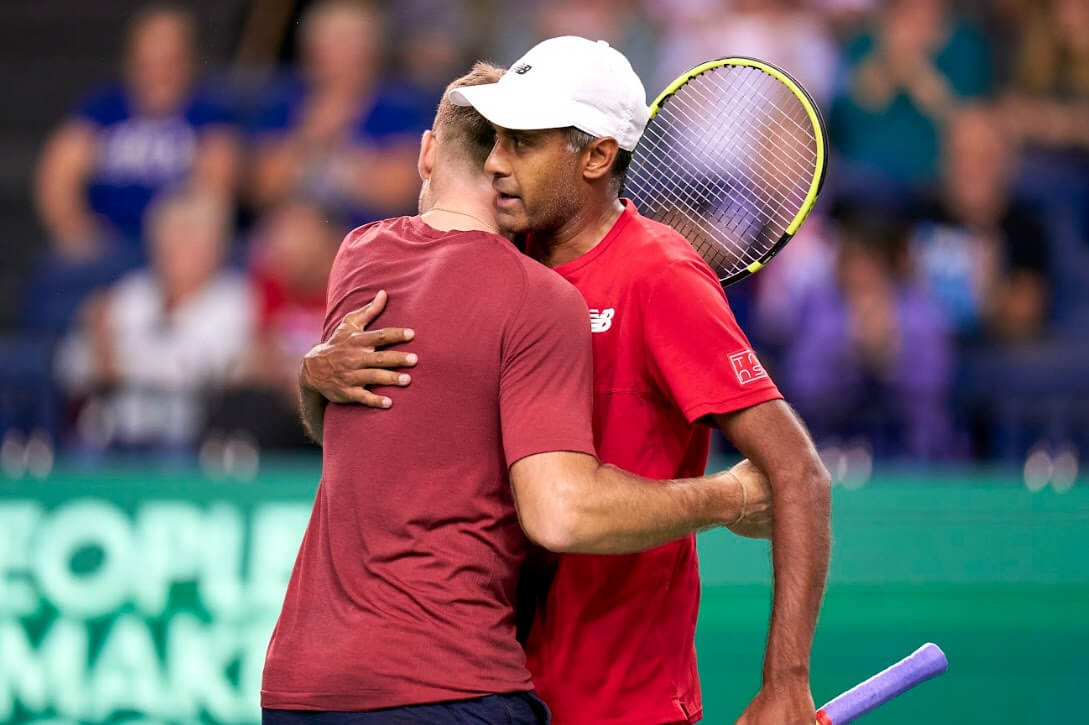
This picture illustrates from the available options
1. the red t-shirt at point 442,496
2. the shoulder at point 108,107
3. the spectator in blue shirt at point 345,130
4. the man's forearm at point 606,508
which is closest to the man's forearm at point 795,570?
the man's forearm at point 606,508

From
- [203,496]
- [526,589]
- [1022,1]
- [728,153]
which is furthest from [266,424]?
[1022,1]

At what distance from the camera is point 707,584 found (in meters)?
5.22

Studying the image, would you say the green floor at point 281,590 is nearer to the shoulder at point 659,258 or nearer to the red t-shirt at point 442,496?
the shoulder at point 659,258

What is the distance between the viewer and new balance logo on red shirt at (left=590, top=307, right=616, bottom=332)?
2.81m

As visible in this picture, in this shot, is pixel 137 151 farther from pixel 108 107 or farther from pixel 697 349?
pixel 697 349

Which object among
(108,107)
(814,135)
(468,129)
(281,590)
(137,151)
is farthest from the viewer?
(108,107)

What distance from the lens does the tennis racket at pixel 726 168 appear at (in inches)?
126

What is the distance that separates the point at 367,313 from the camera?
271 cm

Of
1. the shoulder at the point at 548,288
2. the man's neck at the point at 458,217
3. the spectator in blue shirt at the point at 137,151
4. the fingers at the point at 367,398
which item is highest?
the spectator in blue shirt at the point at 137,151

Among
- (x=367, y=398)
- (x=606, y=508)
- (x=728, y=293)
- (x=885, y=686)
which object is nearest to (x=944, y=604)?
(x=728, y=293)

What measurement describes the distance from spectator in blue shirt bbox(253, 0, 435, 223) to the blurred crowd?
0.6 inches

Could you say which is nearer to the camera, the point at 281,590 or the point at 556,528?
the point at 556,528

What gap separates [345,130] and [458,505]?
540 centimetres

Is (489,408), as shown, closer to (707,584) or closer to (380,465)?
(380,465)
